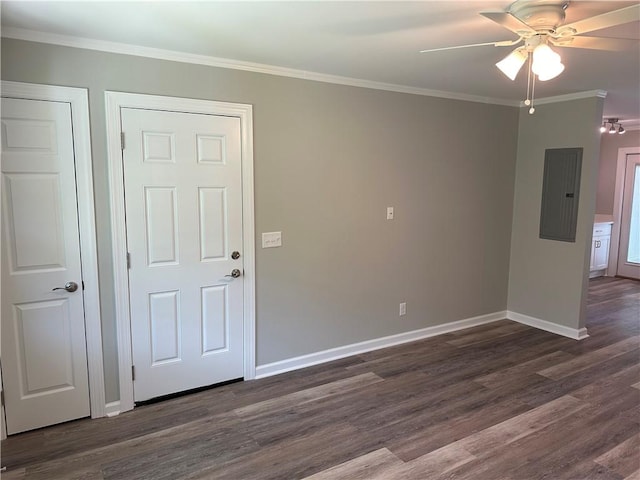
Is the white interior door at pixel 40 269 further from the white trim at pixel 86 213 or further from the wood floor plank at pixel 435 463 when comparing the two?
the wood floor plank at pixel 435 463

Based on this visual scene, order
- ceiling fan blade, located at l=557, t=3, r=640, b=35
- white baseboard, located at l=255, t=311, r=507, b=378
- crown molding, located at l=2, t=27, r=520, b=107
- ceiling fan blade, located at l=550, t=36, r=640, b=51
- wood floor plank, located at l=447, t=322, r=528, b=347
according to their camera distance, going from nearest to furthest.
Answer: ceiling fan blade, located at l=557, t=3, r=640, b=35
ceiling fan blade, located at l=550, t=36, r=640, b=51
crown molding, located at l=2, t=27, r=520, b=107
white baseboard, located at l=255, t=311, r=507, b=378
wood floor plank, located at l=447, t=322, r=528, b=347

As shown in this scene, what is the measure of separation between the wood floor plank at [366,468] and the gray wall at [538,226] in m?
2.99

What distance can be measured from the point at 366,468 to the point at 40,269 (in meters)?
2.32

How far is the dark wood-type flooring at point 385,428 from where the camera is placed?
245 cm

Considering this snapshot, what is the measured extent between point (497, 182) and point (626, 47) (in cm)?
216

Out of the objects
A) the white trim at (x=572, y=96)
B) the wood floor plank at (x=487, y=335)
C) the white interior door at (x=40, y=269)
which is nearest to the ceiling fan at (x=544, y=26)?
the white trim at (x=572, y=96)

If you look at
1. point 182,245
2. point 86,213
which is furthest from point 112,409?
point 86,213

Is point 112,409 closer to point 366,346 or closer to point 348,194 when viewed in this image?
point 366,346

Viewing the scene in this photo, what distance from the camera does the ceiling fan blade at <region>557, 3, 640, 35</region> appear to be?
1.78 metres

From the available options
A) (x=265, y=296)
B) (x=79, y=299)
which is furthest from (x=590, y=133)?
(x=79, y=299)

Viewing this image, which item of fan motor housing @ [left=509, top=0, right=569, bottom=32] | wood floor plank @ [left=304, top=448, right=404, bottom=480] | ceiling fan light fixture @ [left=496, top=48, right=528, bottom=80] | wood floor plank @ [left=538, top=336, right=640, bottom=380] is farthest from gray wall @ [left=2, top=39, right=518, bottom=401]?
fan motor housing @ [left=509, top=0, right=569, bottom=32]

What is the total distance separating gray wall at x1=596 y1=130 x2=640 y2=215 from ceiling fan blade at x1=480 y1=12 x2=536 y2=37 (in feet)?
18.9

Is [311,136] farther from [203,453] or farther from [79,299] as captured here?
[203,453]

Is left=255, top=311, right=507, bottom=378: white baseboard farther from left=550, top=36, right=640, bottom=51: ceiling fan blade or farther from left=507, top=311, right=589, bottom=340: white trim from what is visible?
left=550, top=36, right=640, bottom=51: ceiling fan blade
